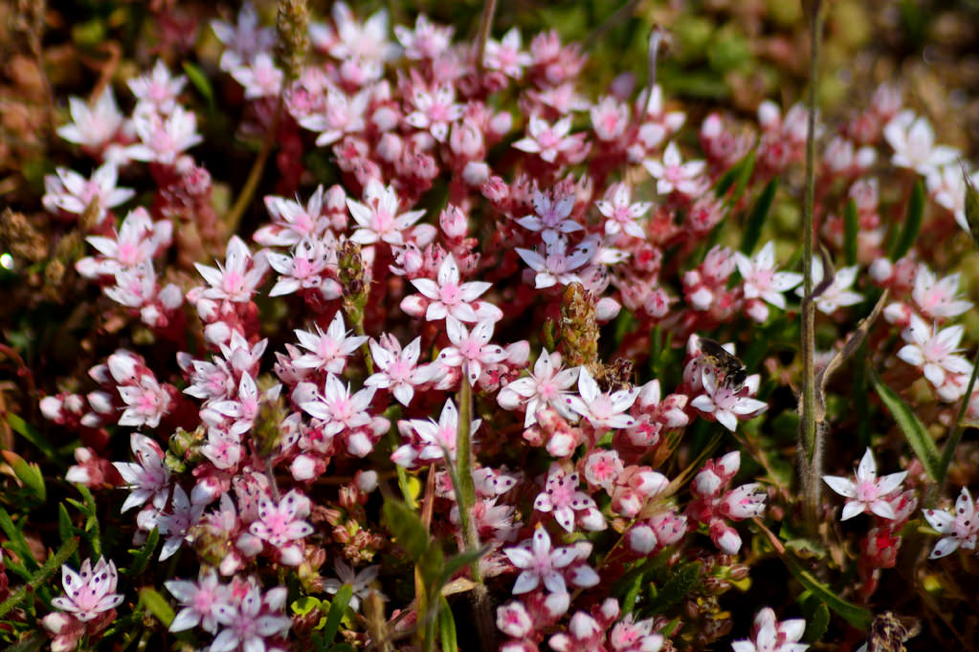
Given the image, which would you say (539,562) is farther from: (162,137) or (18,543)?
(162,137)

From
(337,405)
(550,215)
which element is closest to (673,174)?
(550,215)

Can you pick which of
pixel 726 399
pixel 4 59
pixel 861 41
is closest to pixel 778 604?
pixel 726 399

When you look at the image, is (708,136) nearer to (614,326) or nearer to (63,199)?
(614,326)

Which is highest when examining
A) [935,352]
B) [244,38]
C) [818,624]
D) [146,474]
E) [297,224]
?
[244,38]

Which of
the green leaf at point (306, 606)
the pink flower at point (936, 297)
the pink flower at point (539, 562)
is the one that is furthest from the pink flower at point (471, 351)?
the pink flower at point (936, 297)

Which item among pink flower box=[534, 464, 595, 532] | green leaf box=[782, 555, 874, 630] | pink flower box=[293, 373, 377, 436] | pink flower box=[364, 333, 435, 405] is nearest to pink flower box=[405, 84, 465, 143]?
pink flower box=[364, 333, 435, 405]

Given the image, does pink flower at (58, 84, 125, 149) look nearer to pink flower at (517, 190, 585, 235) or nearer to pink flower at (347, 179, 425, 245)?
pink flower at (347, 179, 425, 245)

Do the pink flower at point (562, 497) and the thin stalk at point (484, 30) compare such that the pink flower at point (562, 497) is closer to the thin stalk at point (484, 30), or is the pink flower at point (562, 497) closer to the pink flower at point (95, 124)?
the thin stalk at point (484, 30)
